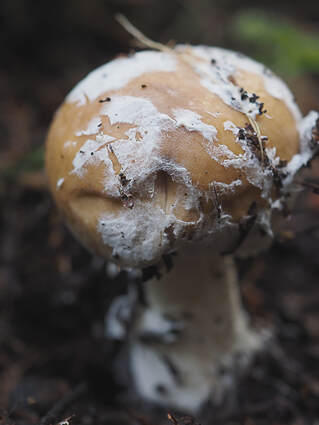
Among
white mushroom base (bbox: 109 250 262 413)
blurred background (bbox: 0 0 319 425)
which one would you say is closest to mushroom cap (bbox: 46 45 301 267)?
blurred background (bbox: 0 0 319 425)

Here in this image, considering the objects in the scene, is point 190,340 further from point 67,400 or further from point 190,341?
point 67,400

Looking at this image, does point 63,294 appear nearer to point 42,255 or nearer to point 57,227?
point 42,255

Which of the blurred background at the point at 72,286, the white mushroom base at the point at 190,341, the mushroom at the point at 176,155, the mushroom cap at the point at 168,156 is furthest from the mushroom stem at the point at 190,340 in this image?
the mushroom cap at the point at 168,156

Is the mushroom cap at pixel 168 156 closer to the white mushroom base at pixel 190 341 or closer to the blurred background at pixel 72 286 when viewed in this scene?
the blurred background at pixel 72 286

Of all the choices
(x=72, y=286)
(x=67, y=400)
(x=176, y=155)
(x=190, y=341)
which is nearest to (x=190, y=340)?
(x=190, y=341)

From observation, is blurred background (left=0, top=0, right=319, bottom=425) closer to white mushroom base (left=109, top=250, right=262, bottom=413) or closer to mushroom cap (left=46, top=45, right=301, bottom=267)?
white mushroom base (left=109, top=250, right=262, bottom=413)

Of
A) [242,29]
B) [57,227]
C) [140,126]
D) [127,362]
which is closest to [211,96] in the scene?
[140,126]
